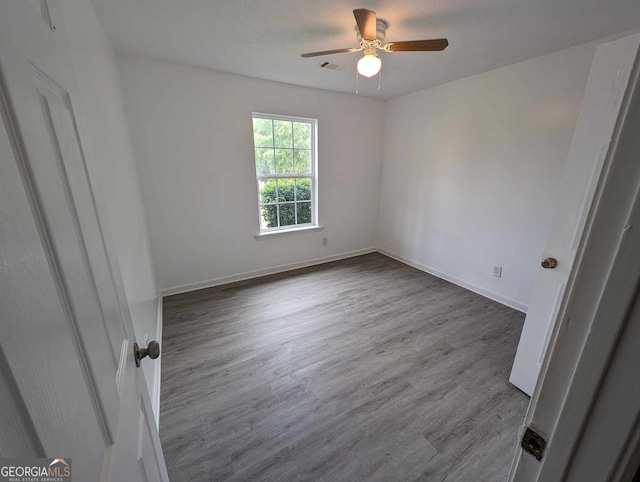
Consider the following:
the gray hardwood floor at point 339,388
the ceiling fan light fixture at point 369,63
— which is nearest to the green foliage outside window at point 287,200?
the gray hardwood floor at point 339,388

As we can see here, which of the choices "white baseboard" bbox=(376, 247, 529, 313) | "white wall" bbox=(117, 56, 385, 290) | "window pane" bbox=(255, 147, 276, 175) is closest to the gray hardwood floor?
"white baseboard" bbox=(376, 247, 529, 313)

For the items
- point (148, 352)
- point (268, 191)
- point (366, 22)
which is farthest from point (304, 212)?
point (148, 352)

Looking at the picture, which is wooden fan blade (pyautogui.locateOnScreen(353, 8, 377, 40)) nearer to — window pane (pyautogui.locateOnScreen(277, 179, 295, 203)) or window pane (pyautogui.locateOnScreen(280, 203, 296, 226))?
Answer: window pane (pyautogui.locateOnScreen(277, 179, 295, 203))

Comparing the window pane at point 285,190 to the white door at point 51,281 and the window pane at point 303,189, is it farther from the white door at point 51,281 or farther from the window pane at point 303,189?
the white door at point 51,281

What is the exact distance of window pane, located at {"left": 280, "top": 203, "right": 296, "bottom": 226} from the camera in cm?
362

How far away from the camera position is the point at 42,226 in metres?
0.38

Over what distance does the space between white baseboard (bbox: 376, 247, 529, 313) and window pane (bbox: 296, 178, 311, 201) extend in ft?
5.45

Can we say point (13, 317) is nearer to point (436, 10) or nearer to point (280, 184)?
point (436, 10)

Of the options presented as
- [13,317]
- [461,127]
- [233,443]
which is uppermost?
[461,127]

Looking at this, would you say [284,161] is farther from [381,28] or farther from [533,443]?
[533,443]

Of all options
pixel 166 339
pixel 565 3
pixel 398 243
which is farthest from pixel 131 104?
pixel 398 243

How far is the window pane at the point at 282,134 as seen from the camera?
3.28m

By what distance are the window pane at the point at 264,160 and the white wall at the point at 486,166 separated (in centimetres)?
187

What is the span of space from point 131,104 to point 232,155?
3.30 feet
